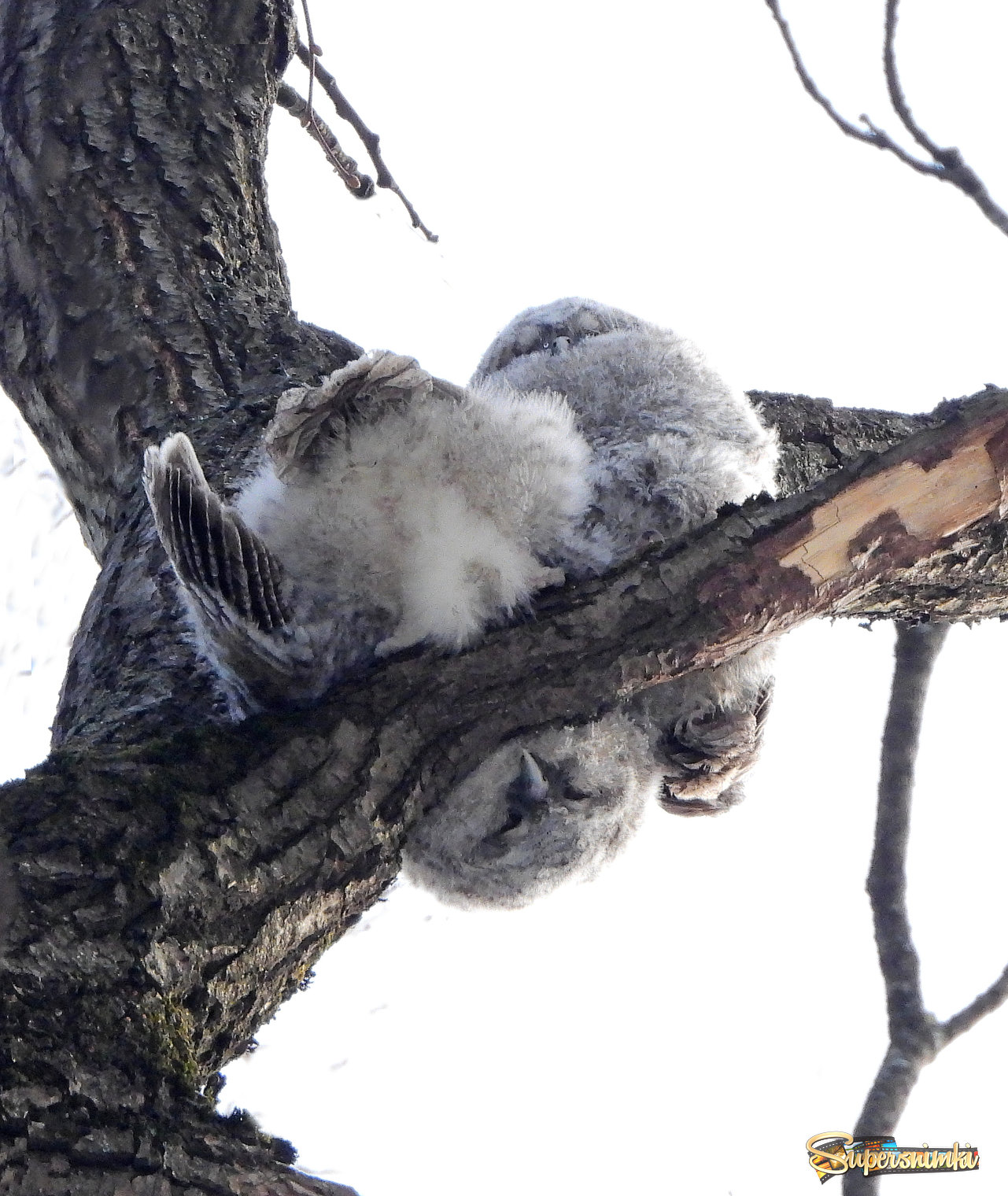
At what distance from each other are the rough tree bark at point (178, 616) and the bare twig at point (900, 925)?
1.48 ft

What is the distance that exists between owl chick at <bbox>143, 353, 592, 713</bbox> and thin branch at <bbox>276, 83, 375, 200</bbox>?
5.79 ft

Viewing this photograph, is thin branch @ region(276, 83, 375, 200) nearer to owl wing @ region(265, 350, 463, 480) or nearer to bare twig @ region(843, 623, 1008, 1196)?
owl wing @ region(265, 350, 463, 480)

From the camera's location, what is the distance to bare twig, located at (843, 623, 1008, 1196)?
8.45 ft

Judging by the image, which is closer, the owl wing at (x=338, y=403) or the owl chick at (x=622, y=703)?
the owl wing at (x=338, y=403)

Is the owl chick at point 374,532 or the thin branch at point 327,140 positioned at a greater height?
the thin branch at point 327,140

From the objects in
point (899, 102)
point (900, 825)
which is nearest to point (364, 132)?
point (899, 102)

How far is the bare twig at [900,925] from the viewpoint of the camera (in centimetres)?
258

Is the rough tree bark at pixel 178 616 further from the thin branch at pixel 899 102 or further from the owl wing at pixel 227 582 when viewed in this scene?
the thin branch at pixel 899 102

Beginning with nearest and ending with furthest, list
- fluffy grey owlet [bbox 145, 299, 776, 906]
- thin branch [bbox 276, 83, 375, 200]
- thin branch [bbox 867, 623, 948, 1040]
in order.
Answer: fluffy grey owlet [bbox 145, 299, 776, 906]
thin branch [bbox 867, 623, 948, 1040]
thin branch [bbox 276, 83, 375, 200]

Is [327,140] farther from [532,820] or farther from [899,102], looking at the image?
[532,820]

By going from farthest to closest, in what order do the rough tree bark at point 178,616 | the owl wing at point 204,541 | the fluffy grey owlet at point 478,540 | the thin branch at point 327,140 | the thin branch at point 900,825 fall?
the thin branch at point 327,140 → the thin branch at point 900,825 → the fluffy grey owlet at point 478,540 → the owl wing at point 204,541 → the rough tree bark at point 178,616

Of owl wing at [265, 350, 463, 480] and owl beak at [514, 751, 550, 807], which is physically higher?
owl wing at [265, 350, 463, 480]

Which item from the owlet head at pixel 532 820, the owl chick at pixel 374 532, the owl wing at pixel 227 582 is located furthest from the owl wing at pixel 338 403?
the owlet head at pixel 532 820

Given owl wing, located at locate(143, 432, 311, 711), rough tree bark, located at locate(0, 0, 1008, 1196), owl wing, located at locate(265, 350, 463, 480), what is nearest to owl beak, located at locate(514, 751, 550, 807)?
rough tree bark, located at locate(0, 0, 1008, 1196)
